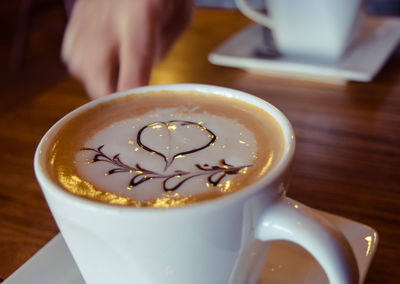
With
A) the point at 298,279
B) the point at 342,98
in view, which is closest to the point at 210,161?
the point at 298,279

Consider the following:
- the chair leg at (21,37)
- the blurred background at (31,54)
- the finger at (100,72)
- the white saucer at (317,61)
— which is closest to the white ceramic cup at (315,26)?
the white saucer at (317,61)

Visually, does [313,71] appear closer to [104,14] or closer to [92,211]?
[104,14]

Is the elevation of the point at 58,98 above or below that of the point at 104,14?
below

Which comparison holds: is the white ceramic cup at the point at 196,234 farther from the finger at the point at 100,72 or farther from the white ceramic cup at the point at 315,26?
the white ceramic cup at the point at 315,26

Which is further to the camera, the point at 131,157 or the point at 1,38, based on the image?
the point at 1,38

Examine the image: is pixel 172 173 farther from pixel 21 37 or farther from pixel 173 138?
pixel 21 37

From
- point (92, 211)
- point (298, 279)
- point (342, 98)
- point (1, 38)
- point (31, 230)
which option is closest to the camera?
point (92, 211)
